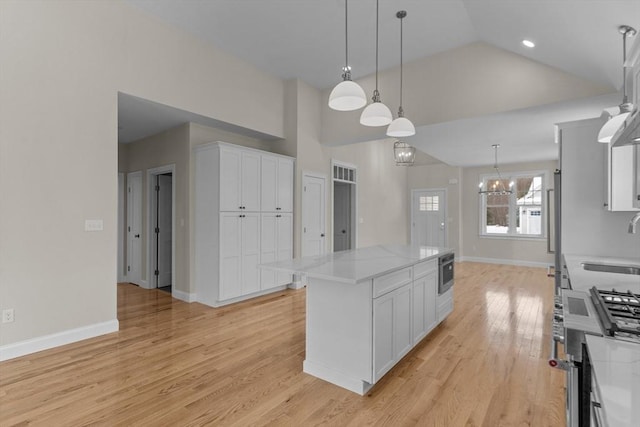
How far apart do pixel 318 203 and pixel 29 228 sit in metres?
4.08

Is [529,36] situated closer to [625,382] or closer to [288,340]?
[625,382]

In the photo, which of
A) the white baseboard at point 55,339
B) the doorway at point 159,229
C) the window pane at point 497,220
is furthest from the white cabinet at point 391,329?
the window pane at point 497,220

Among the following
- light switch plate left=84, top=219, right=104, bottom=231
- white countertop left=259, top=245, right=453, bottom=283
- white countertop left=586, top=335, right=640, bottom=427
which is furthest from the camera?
light switch plate left=84, top=219, right=104, bottom=231

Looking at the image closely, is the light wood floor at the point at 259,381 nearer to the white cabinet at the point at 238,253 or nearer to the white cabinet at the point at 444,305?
the white cabinet at the point at 444,305

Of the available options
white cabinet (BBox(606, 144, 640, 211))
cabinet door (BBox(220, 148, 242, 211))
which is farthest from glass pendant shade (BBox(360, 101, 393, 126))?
cabinet door (BBox(220, 148, 242, 211))

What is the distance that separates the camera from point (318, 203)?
6098mm

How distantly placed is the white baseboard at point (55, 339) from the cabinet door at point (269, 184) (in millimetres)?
2471

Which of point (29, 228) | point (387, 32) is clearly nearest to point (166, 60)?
point (29, 228)

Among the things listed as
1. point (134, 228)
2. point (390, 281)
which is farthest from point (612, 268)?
point (134, 228)

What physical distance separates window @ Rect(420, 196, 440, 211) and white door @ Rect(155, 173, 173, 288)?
6899mm

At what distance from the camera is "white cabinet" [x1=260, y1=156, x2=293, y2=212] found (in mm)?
5098

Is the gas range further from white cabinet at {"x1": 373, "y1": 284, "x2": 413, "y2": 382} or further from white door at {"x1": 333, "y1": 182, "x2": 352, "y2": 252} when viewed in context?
white door at {"x1": 333, "y1": 182, "x2": 352, "y2": 252}

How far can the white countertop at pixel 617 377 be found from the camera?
695 mm

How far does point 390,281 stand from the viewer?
251cm
